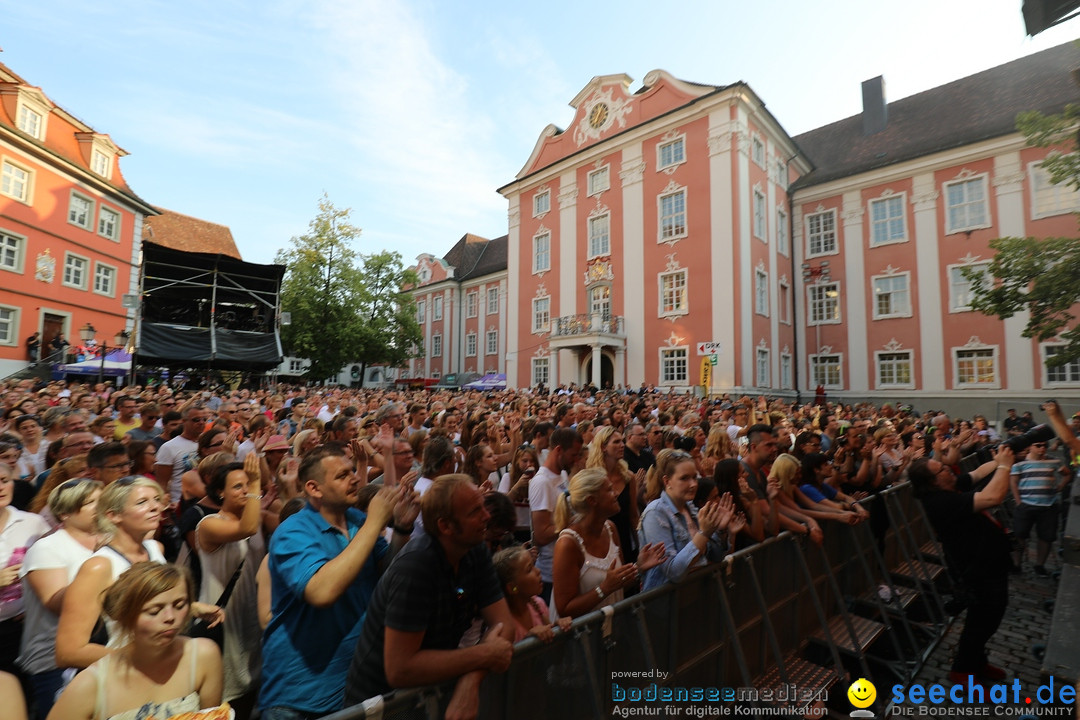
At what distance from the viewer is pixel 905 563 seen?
6.92 metres

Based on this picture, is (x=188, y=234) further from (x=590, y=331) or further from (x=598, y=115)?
(x=590, y=331)

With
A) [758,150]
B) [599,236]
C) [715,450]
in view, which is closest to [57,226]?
[599,236]

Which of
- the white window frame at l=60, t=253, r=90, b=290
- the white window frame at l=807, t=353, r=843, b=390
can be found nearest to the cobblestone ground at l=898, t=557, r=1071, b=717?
the white window frame at l=807, t=353, r=843, b=390

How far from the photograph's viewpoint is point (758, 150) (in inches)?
1045

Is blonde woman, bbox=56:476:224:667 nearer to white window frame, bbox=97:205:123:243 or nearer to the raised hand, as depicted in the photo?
the raised hand

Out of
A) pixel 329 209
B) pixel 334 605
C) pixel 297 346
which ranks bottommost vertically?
pixel 334 605

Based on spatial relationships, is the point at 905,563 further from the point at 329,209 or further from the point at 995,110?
the point at 329,209

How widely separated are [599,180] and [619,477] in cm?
2816

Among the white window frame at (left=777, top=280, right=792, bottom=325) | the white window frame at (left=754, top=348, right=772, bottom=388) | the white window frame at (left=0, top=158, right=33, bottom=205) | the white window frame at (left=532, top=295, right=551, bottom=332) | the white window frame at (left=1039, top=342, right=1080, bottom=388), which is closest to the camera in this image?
the white window frame at (left=1039, top=342, right=1080, bottom=388)

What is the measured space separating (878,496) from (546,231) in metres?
28.5

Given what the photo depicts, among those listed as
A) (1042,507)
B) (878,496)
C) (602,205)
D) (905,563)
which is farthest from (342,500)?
(602,205)

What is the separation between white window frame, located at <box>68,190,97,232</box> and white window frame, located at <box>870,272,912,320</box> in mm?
39202

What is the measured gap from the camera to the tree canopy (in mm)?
35906

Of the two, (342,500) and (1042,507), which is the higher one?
(342,500)
